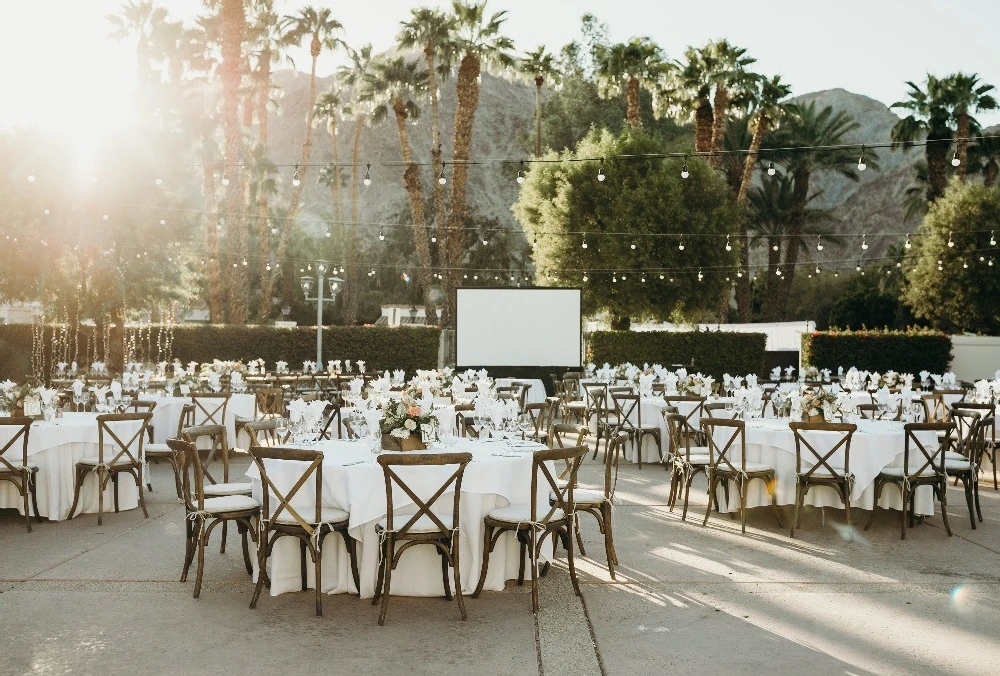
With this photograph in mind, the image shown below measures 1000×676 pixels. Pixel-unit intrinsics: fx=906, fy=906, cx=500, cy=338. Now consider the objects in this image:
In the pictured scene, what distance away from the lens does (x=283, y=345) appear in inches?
1041

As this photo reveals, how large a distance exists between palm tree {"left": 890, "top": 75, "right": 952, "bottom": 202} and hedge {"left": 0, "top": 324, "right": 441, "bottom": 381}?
21.3m

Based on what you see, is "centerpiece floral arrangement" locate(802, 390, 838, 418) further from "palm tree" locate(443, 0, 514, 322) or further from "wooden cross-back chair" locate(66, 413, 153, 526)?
"palm tree" locate(443, 0, 514, 322)

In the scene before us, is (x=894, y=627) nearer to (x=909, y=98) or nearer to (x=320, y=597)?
(x=320, y=597)

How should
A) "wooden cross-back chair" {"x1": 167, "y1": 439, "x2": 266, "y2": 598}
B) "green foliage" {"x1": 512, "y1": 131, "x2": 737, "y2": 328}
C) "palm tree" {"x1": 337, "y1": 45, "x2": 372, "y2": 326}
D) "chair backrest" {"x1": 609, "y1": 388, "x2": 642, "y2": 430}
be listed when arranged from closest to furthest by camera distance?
"wooden cross-back chair" {"x1": 167, "y1": 439, "x2": 266, "y2": 598}
"chair backrest" {"x1": 609, "y1": 388, "x2": 642, "y2": 430}
"green foliage" {"x1": 512, "y1": 131, "x2": 737, "y2": 328}
"palm tree" {"x1": 337, "y1": 45, "x2": 372, "y2": 326}

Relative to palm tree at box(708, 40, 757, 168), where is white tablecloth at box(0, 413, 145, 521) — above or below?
below

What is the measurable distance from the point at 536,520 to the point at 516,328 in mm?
16308

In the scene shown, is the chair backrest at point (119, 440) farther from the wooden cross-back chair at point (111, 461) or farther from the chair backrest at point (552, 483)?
the chair backrest at point (552, 483)

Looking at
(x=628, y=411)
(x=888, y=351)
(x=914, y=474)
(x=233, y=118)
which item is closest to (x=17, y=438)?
(x=628, y=411)

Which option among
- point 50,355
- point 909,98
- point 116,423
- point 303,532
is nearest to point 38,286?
point 50,355

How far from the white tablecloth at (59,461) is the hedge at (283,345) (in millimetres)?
17485

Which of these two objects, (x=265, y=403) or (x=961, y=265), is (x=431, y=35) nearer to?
(x=265, y=403)

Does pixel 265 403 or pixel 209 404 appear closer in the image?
pixel 209 404

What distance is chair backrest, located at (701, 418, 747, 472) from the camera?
795cm

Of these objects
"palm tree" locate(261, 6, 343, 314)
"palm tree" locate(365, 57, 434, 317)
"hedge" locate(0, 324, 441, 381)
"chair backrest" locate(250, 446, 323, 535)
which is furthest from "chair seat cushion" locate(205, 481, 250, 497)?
"palm tree" locate(261, 6, 343, 314)
